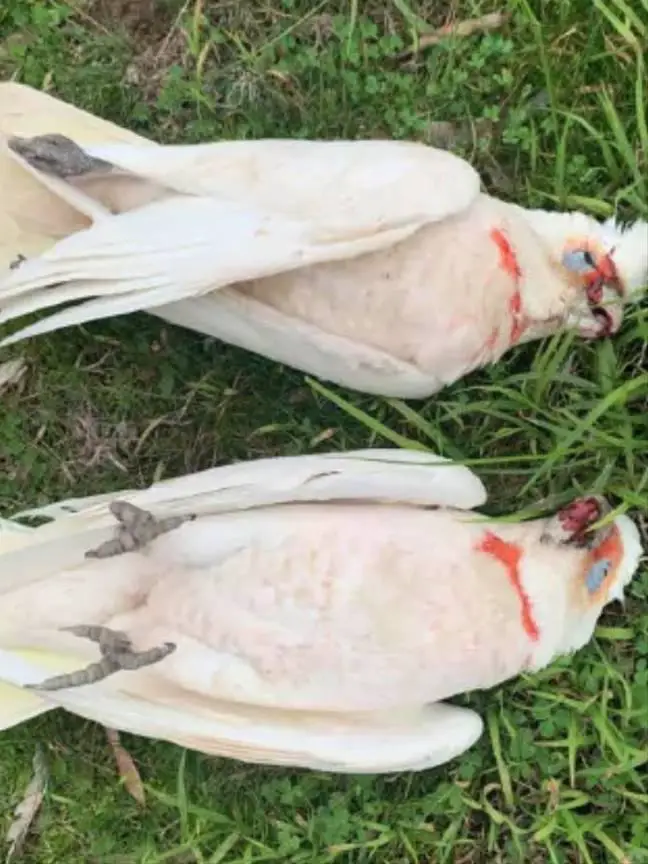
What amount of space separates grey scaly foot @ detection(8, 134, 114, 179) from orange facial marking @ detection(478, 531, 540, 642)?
3.24ft

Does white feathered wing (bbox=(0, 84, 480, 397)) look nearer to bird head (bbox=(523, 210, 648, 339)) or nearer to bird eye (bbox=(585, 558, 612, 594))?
bird head (bbox=(523, 210, 648, 339))

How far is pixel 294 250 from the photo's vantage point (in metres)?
2.30

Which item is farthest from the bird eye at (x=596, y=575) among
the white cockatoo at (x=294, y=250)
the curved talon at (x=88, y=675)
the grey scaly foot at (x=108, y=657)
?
the curved talon at (x=88, y=675)

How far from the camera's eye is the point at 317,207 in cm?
233

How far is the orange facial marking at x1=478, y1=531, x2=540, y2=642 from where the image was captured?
2451mm

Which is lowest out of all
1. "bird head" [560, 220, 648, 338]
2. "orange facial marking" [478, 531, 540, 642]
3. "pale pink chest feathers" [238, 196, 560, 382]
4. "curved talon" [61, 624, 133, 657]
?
"orange facial marking" [478, 531, 540, 642]

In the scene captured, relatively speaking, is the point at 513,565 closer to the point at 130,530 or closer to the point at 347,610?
the point at 347,610

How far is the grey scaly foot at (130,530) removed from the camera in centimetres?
240

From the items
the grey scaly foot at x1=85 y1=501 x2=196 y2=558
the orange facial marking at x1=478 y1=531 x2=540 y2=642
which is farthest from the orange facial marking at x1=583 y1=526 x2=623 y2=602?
the grey scaly foot at x1=85 y1=501 x2=196 y2=558

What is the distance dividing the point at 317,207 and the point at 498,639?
849 millimetres

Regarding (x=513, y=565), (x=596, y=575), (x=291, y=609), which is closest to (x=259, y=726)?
(x=291, y=609)

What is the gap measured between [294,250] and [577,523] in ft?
2.53

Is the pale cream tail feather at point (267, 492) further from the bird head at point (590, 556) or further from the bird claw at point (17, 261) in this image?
the bird claw at point (17, 261)

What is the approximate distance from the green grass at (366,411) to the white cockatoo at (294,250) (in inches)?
8.1
